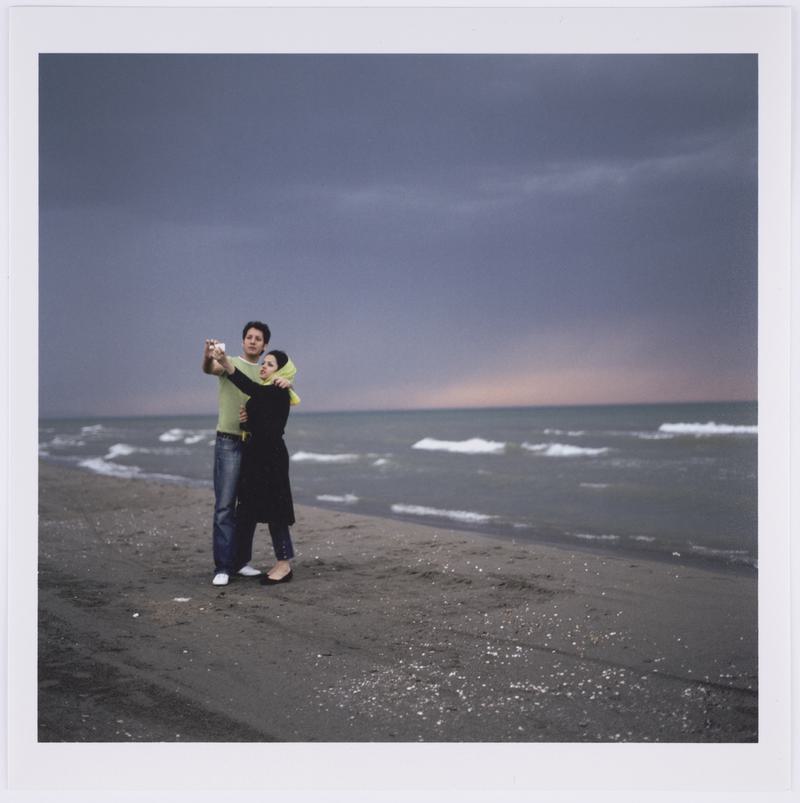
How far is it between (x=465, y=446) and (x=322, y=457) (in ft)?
10.2

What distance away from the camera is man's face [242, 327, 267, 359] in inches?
135

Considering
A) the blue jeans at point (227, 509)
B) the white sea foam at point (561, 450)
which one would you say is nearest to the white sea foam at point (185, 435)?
the white sea foam at point (561, 450)

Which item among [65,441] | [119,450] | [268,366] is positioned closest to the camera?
[268,366]

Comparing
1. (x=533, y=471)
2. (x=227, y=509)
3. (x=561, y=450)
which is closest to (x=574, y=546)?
(x=227, y=509)

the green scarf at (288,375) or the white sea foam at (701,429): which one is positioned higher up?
the green scarf at (288,375)

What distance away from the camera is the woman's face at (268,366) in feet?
11.2

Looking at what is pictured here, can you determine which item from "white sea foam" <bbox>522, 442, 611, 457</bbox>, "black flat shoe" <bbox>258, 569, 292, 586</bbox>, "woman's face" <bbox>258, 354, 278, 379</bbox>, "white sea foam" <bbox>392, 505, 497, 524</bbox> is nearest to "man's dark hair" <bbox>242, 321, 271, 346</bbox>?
"woman's face" <bbox>258, 354, 278, 379</bbox>

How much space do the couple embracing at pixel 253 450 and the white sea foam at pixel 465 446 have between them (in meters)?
7.66

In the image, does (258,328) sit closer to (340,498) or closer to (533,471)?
(340,498)

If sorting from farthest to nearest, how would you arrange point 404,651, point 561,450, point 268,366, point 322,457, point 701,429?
point 701,429, point 561,450, point 322,457, point 268,366, point 404,651

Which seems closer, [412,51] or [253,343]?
[412,51]

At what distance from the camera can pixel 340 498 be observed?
642cm

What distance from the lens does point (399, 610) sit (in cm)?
330

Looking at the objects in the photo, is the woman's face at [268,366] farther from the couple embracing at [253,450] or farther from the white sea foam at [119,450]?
the white sea foam at [119,450]
